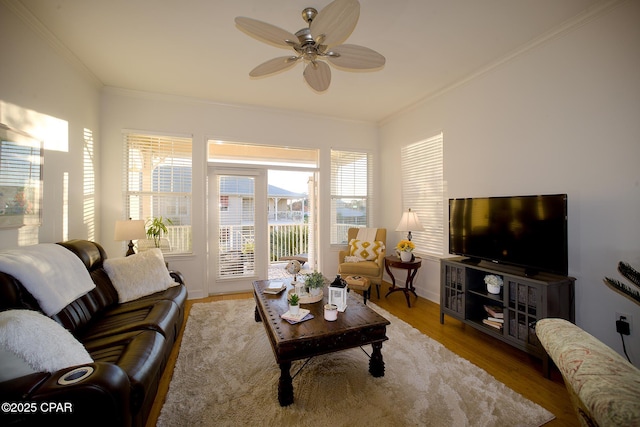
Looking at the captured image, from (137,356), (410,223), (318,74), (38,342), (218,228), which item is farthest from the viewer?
(218,228)

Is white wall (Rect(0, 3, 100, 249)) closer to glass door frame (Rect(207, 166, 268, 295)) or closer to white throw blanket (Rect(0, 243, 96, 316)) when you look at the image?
white throw blanket (Rect(0, 243, 96, 316))

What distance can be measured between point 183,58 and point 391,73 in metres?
2.36

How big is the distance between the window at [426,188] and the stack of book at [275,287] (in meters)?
2.28

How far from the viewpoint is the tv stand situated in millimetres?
2148

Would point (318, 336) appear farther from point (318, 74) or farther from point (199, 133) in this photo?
point (199, 133)

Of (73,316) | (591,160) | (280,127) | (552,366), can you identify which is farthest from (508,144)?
(73,316)

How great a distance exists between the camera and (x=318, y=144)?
4648 mm

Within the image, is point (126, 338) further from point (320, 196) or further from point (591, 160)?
point (591, 160)

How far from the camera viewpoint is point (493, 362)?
2.28m

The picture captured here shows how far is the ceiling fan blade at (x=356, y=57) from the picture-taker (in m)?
1.95

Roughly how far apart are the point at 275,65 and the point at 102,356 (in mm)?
2342

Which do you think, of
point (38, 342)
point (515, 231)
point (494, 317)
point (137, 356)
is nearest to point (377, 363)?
point (494, 317)

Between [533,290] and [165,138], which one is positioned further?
[165,138]

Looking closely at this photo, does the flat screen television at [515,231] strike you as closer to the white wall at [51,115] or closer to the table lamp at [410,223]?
the table lamp at [410,223]
